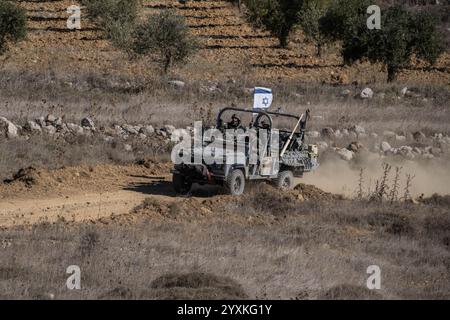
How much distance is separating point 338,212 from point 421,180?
6082mm

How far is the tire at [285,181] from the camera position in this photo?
1920 cm

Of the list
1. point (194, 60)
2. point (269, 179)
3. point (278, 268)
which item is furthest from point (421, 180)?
point (194, 60)

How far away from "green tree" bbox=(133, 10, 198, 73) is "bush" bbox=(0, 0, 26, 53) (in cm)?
717

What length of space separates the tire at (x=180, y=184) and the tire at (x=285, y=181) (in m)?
2.26

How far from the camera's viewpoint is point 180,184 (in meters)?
18.0

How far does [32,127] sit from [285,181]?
7.55m

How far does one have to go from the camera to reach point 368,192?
66.2ft

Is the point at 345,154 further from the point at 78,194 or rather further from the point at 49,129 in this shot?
the point at 78,194

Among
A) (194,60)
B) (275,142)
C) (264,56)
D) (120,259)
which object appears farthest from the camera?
(264,56)

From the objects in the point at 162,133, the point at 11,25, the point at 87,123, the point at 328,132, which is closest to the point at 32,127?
the point at 87,123

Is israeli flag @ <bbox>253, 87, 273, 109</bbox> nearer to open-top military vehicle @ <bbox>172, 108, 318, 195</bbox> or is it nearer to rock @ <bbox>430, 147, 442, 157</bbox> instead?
open-top military vehicle @ <bbox>172, 108, 318, 195</bbox>

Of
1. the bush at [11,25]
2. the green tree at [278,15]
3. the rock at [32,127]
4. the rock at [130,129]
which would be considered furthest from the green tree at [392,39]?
the rock at [32,127]

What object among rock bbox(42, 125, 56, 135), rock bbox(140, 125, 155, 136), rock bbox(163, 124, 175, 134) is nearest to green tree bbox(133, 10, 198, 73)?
rock bbox(163, 124, 175, 134)
